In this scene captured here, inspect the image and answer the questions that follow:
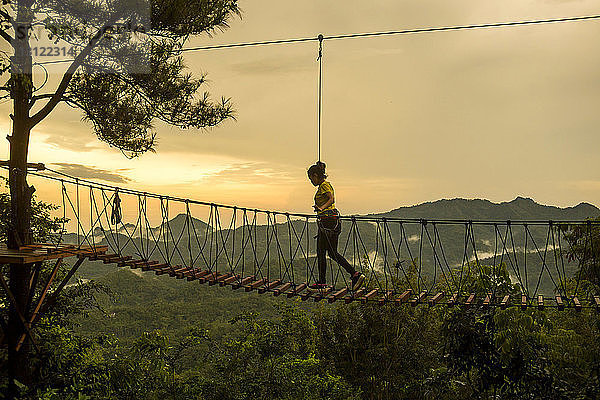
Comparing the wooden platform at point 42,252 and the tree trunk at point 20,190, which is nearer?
the wooden platform at point 42,252

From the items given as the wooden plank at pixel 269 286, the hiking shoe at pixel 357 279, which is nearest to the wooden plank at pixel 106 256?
the wooden plank at pixel 269 286

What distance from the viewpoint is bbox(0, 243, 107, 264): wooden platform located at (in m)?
5.50

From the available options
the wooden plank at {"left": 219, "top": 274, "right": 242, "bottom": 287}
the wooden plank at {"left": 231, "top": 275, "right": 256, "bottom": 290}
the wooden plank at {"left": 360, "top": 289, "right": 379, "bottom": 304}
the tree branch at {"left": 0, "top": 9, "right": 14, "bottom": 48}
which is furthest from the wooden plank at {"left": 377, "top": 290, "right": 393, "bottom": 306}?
the tree branch at {"left": 0, "top": 9, "right": 14, "bottom": 48}

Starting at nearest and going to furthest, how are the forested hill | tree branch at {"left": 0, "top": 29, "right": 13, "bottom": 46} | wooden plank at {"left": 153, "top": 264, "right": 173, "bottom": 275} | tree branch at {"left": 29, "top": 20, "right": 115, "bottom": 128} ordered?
wooden plank at {"left": 153, "top": 264, "right": 173, "bottom": 275} → tree branch at {"left": 0, "top": 29, "right": 13, "bottom": 46} → tree branch at {"left": 29, "top": 20, "right": 115, "bottom": 128} → the forested hill

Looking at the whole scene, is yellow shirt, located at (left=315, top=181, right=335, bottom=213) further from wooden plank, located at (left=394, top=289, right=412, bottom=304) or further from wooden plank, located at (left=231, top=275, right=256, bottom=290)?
wooden plank, located at (left=394, top=289, right=412, bottom=304)

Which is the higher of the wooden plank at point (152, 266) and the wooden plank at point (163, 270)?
the wooden plank at point (152, 266)

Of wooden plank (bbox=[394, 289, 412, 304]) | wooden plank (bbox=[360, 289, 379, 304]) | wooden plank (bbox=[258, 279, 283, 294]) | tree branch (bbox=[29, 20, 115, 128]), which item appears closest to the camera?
wooden plank (bbox=[360, 289, 379, 304])

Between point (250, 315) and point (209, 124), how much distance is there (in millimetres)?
6783

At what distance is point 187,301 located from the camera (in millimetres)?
34250

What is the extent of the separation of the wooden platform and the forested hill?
122ft

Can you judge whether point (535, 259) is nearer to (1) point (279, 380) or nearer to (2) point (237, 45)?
(1) point (279, 380)

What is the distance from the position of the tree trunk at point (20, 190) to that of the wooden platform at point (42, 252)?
0.97 ft

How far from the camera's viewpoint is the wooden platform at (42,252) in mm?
5496

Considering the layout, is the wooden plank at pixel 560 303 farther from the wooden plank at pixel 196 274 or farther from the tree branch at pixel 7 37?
the tree branch at pixel 7 37
